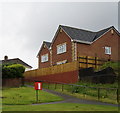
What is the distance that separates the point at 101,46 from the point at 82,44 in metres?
3.77

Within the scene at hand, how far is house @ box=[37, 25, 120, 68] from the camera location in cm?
3609

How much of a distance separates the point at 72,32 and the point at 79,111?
26.5 metres

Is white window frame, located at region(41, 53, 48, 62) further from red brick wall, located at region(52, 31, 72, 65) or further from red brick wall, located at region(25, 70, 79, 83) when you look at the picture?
red brick wall, located at region(25, 70, 79, 83)

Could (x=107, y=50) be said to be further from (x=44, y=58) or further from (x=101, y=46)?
(x=44, y=58)

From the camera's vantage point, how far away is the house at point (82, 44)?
118 ft

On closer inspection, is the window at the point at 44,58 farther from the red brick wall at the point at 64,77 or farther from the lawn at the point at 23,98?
the lawn at the point at 23,98

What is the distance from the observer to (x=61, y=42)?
39.4 m

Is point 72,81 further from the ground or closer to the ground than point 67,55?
closer to the ground

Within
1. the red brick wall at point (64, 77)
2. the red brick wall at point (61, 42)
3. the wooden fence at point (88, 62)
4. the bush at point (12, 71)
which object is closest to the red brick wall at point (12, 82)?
the bush at point (12, 71)

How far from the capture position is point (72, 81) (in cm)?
2914

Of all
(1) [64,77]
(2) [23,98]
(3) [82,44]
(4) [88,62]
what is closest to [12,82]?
(1) [64,77]

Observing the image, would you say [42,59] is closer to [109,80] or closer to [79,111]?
[109,80]

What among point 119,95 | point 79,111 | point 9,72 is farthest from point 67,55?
point 79,111

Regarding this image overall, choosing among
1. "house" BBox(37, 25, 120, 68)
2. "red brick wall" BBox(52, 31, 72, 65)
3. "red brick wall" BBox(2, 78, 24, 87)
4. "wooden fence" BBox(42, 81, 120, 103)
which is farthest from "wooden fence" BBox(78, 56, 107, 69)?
"red brick wall" BBox(2, 78, 24, 87)
